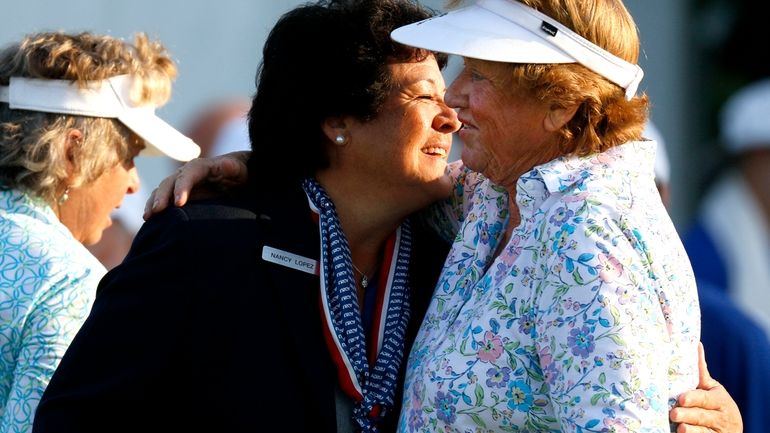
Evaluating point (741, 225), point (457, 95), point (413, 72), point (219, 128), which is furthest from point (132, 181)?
point (741, 225)

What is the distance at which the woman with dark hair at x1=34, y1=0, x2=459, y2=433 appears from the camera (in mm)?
3244

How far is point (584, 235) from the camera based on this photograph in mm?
2736

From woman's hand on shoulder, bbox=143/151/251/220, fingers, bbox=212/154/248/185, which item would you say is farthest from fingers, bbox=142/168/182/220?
fingers, bbox=212/154/248/185

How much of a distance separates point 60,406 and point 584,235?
1.35 metres

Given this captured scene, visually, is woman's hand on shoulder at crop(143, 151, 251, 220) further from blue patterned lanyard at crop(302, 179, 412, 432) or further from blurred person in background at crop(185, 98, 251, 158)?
blurred person in background at crop(185, 98, 251, 158)

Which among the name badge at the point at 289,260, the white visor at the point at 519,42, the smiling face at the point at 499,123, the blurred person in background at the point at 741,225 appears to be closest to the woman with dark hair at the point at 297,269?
the name badge at the point at 289,260

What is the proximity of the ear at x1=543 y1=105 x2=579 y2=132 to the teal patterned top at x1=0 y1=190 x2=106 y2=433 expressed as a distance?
135cm

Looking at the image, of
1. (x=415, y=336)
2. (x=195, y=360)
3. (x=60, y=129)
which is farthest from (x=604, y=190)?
(x=60, y=129)

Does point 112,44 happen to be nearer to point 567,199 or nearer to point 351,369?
point 351,369

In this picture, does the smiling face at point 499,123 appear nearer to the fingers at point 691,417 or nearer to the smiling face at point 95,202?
the fingers at point 691,417

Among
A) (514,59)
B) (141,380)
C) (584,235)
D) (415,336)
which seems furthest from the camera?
(415,336)

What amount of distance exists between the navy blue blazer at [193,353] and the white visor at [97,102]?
63 centimetres

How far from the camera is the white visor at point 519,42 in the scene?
2.98 metres

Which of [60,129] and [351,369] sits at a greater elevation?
[60,129]
